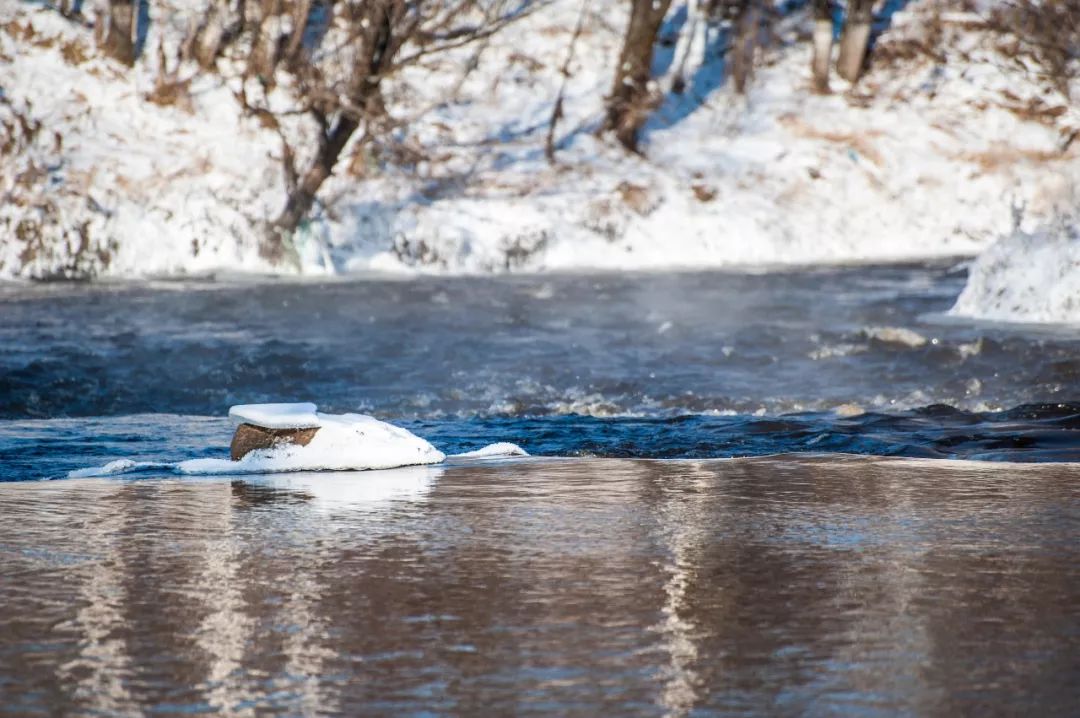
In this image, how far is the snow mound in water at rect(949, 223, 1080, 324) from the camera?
1347 centimetres

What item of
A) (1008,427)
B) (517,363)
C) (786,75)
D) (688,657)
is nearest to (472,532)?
(688,657)

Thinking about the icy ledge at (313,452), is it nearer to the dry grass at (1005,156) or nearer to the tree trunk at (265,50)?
the tree trunk at (265,50)

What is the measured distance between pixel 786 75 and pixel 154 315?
1622cm

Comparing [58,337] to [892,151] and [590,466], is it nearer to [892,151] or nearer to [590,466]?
[590,466]

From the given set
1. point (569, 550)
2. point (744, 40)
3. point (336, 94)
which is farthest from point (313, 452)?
point (744, 40)

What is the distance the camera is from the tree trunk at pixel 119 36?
2267 cm

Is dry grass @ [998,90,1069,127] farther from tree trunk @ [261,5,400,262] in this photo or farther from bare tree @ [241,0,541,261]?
tree trunk @ [261,5,400,262]

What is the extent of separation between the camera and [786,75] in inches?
1068

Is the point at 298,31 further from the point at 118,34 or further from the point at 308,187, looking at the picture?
the point at 308,187

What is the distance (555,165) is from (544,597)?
756 inches

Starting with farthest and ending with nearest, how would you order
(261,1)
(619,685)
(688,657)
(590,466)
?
(261,1), (590,466), (688,657), (619,685)

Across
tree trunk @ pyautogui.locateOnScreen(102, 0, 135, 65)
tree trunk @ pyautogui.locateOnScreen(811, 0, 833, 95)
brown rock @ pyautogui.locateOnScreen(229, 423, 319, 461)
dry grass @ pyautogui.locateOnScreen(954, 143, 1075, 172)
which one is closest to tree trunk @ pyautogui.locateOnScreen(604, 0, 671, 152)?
tree trunk @ pyautogui.locateOnScreen(811, 0, 833, 95)

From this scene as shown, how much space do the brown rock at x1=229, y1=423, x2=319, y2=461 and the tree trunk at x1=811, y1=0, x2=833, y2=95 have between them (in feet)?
70.4

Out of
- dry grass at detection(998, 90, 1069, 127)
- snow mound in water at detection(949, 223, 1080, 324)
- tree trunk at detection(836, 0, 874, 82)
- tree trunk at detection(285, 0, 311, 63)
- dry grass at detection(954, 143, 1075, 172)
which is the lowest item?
snow mound in water at detection(949, 223, 1080, 324)
